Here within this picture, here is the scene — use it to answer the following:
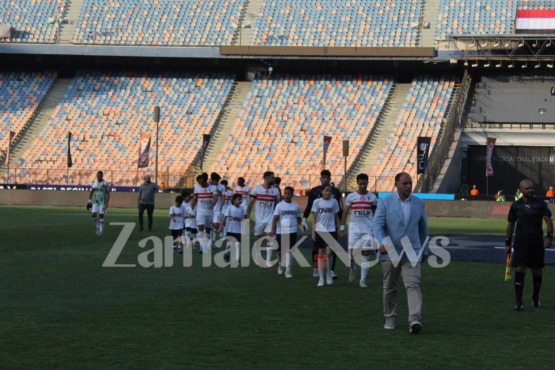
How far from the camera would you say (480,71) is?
68250mm

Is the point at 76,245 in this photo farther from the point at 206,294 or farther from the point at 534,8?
the point at 534,8

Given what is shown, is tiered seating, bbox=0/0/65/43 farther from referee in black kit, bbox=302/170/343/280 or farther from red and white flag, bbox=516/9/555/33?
referee in black kit, bbox=302/170/343/280

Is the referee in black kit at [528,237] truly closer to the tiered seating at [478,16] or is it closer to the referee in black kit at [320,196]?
the referee in black kit at [320,196]

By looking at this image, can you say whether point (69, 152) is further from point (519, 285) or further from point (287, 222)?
point (519, 285)

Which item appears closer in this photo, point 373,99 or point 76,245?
point 76,245

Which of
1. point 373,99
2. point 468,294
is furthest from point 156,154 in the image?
point 468,294

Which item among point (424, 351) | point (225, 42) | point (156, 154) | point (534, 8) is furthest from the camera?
point (225, 42)

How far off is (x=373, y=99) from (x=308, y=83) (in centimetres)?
514

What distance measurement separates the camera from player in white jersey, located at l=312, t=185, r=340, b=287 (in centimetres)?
2016

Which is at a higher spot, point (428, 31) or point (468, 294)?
point (428, 31)

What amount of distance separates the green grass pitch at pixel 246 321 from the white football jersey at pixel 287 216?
0.97 m

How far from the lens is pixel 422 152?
58.8m

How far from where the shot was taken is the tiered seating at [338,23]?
6988 cm

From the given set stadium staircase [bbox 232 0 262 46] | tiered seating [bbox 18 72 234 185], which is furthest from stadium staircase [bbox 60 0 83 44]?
stadium staircase [bbox 232 0 262 46]
